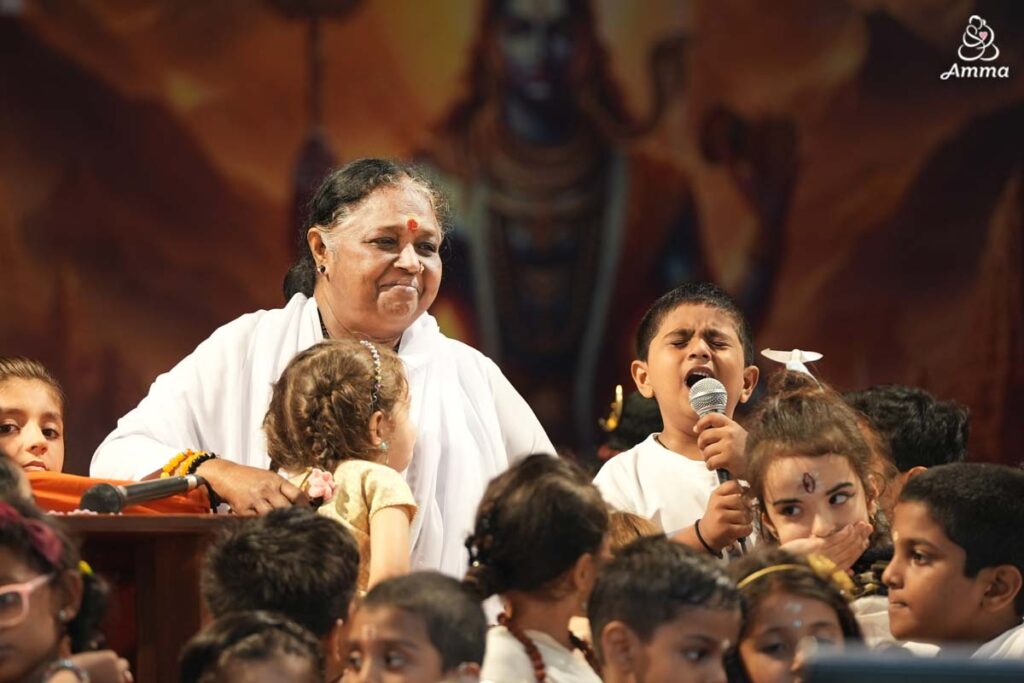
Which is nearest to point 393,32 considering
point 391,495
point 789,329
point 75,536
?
point 789,329

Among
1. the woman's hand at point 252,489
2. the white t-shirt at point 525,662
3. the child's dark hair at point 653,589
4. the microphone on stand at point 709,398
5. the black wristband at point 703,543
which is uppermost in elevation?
the microphone on stand at point 709,398

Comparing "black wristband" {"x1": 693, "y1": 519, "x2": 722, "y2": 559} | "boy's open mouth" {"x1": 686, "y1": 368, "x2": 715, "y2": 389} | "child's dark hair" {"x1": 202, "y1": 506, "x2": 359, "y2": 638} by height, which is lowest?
"child's dark hair" {"x1": 202, "y1": 506, "x2": 359, "y2": 638}

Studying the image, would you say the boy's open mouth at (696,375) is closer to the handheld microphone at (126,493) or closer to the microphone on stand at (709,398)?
the microphone on stand at (709,398)

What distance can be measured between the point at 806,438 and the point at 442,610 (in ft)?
3.72

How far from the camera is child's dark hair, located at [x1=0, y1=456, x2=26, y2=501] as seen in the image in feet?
9.63

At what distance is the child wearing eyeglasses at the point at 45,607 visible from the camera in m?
2.67

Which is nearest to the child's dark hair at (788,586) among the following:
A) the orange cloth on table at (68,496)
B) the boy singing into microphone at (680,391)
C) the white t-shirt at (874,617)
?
the white t-shirt at (874,617)

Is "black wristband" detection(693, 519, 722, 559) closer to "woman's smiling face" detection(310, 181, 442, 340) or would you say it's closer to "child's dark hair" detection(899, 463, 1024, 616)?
"child's dark hair" detection(899, 463, 1024, 616)

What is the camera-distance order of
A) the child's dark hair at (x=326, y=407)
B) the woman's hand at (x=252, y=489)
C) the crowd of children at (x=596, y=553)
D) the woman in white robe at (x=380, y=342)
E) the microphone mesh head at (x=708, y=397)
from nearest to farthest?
the crowd of children at (x=596, y=553) → the woman's hand at (x=252, y=489) → the child's dark hair at (x=326, y=407) → the microphone mesh head at (x=708, y=397) → the woman in white robe at (x=380, y=342)

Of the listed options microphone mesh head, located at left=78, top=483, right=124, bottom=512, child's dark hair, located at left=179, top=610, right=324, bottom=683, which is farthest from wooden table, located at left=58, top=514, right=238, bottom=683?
child's dark hair, located at left=179, top=610, right=324, bottom=683

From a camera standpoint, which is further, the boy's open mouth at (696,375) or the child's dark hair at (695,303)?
the child's dark hair at (695,303)

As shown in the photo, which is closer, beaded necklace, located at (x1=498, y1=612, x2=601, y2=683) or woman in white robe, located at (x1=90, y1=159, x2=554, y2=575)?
beaded necklace, located at (x1=498, y1=612, x2=601, y2=683)

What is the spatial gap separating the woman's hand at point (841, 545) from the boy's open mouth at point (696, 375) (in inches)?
25.6

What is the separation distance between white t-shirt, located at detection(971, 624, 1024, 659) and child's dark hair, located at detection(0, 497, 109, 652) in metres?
1.51
